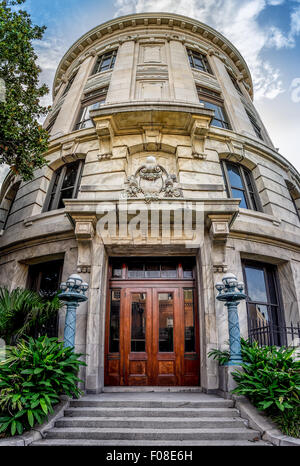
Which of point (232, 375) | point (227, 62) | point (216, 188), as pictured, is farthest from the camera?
point (227, 62)

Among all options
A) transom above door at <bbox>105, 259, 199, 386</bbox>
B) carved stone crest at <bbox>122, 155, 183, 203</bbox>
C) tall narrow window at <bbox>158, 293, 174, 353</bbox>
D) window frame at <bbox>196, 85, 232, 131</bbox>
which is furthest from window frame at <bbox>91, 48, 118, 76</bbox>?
tall narrow window at <bbox>158, 293, 174, 353</bbox>

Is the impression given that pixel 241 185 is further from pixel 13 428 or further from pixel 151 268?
pixel 13 428

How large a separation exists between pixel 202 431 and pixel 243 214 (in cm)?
655

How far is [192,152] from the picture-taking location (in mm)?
9734

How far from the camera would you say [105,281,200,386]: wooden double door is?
754 centimetres

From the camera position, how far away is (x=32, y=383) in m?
4.81

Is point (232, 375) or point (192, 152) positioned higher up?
point (192, 152)

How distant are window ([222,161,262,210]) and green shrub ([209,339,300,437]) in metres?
5.78

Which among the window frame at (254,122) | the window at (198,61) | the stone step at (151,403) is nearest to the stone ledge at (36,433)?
the stone step at (151,403)

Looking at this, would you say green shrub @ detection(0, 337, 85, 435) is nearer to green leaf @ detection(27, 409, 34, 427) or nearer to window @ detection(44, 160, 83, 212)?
green leaf @ detection(27, 409, 34, 427)

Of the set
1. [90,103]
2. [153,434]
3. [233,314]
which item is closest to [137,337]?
[233,314]

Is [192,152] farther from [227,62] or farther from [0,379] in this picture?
[227,62]

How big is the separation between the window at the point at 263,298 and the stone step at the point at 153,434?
3.76m

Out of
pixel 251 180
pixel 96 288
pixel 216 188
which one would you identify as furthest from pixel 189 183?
pixel 96 288
